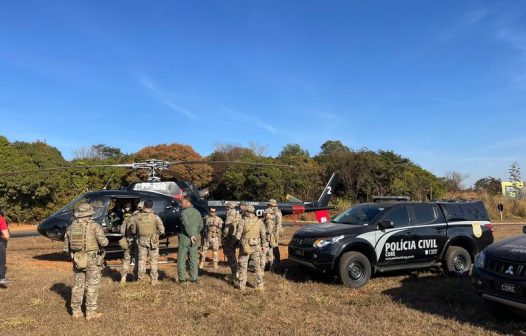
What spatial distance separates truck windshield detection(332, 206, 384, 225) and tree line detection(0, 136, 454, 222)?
21396 mm

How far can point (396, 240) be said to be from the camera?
32.3 feet

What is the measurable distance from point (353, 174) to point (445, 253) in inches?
1031

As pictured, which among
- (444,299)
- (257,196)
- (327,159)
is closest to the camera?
(444,299)

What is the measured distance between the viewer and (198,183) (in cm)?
4128

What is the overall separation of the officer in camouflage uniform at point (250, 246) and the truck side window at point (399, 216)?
2.89 metres

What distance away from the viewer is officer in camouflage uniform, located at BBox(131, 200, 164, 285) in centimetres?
955

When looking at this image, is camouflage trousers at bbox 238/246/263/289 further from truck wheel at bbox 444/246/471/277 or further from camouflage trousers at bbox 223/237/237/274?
truck wheel at bbox 444/246/471/277

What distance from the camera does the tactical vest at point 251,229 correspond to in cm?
920

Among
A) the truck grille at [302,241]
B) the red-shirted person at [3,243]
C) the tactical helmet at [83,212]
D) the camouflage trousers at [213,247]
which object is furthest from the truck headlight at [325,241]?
the red-shirted person at [3,243]

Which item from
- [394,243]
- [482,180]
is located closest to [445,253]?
[394,243]

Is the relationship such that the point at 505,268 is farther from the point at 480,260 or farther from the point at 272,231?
the point at 272,231

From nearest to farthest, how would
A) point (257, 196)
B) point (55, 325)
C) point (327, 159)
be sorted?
point (55, 325)
point (257, 196)
point (327, 159)

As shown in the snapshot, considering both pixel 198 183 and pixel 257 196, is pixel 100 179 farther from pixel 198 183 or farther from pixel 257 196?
pixel 257 196

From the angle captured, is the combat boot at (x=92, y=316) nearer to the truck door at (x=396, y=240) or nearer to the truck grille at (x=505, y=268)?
the truck door at (x=396, y=240)
